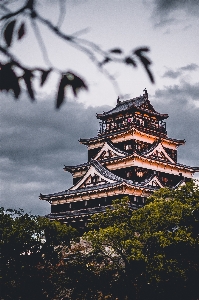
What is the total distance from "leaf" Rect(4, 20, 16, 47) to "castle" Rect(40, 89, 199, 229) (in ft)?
87.0

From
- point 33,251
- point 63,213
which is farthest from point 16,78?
point 63,213

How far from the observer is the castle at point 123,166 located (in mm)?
31062

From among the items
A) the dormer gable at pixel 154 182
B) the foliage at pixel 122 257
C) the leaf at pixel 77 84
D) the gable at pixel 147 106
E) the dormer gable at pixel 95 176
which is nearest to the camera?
the leaf at pixel 77 84

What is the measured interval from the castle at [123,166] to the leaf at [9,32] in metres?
26.5

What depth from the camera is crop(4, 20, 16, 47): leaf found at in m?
2.52

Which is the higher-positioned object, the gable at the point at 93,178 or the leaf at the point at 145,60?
the gable at the point at 93,178

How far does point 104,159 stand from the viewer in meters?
35.6

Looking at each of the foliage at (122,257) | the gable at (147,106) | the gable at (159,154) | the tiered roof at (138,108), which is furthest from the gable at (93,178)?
the foliage at (122,257)

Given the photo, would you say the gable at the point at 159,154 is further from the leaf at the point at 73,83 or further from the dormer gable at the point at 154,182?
the leaf at the point at 73,83

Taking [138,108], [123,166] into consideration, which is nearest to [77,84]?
[123,166]

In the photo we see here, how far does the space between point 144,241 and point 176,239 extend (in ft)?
7.45

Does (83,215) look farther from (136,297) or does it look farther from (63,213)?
(136,297)

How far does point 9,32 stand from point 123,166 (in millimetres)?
31410

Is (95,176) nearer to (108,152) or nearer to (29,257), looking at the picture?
(108,152)
